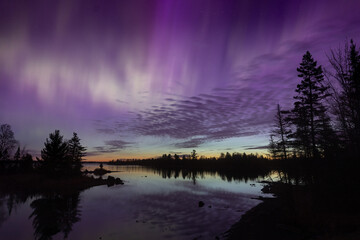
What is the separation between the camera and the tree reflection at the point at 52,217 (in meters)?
17.4

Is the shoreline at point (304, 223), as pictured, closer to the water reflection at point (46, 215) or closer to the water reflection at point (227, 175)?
the water reflection at point (46, 215)

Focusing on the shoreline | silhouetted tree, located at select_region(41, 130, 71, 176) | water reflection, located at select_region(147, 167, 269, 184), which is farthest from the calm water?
water reflection, located at select_region(147, 167, 269, 184)

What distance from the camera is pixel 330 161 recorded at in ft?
60.5

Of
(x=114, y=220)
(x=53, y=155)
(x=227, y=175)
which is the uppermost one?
(x=53, y=155)

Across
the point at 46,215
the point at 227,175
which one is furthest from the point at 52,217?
the point at 227,175

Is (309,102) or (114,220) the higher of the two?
(309,102)

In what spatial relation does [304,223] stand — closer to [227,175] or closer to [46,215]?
[46,215]

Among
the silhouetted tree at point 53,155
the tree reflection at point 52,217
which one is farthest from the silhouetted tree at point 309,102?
the silhouetted tree at point 53,155

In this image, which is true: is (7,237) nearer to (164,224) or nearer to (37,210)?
(37,210)

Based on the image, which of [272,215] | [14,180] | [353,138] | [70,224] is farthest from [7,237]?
[14,180]

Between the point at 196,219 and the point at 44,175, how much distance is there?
43.3 meters

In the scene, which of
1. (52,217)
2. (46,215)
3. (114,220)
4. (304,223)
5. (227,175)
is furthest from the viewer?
(227,175)

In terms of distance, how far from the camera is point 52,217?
21859 millimetres

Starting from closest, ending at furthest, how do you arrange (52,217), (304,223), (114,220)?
(304,223) → (114,220) → (52,217)
